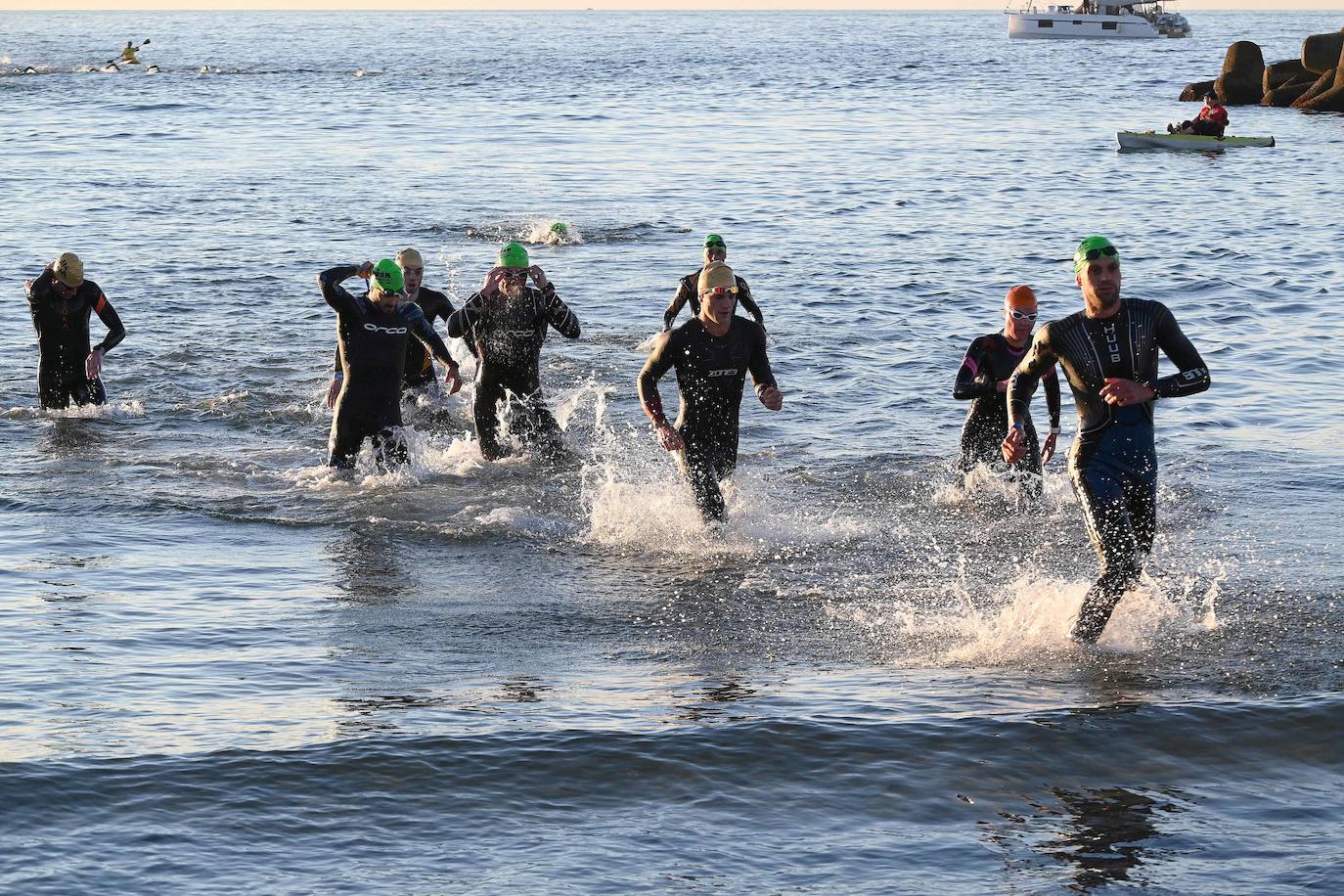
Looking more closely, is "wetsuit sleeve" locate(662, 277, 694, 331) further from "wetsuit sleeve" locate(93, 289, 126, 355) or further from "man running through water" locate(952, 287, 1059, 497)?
"wetsuit sleeve" locate(93, 289, 126, 355)

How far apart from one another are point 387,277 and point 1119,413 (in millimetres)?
5746

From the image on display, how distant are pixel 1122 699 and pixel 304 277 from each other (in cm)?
1787

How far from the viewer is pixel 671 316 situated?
13.5 m

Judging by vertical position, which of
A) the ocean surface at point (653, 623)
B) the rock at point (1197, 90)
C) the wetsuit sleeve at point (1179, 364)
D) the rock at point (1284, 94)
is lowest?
the ocean surface at point (653, 623)

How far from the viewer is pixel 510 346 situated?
12.9 metres

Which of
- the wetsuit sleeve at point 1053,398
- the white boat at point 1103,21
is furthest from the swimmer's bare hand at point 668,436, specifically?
the white boat at point 1103,21

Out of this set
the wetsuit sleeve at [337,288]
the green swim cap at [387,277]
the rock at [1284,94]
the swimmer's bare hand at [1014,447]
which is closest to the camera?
the swimmer's bare hand at [1014,447]

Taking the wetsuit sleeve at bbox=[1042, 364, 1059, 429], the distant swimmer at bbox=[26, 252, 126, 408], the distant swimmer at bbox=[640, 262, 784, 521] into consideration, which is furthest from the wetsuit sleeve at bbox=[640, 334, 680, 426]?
the distant swimmer at bbox=[26, 252, 126, 408]

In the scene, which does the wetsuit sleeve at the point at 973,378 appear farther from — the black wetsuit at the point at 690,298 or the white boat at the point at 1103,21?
the white boat at the point at 1103,21

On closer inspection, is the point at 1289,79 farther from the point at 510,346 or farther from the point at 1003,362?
the point at 1003,362

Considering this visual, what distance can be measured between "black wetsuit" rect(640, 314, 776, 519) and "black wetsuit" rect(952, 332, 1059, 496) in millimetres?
1703

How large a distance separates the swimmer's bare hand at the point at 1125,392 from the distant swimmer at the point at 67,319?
9158 millimetres

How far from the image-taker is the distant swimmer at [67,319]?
1410 cm

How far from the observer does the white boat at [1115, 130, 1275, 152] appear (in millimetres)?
43188
